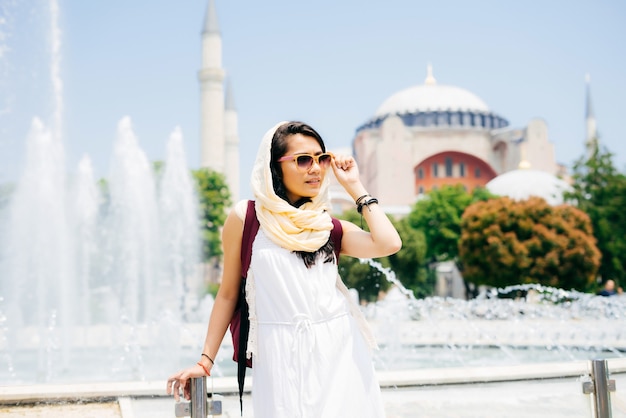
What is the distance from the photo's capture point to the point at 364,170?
45.5 meters

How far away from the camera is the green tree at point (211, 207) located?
25422mm

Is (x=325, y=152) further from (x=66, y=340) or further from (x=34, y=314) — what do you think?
(x=34, y=314)

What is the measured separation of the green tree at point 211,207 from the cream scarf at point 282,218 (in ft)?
76.7

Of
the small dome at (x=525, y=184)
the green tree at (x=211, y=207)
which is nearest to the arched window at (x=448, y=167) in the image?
the small dome at (x=525, y=184)

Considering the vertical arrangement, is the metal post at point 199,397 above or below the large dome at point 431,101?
below

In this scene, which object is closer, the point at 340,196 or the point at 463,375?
the point at 463,375

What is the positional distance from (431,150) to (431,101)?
5.95 m

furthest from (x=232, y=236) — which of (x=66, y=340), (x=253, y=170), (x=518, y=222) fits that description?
(x=518, y=222)

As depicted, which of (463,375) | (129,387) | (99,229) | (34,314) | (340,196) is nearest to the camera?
(129,387)

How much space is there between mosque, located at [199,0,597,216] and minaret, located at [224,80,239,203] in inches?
2.5

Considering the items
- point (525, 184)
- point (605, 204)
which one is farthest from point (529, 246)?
point (525, 184)

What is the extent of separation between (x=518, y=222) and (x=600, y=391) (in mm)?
18910

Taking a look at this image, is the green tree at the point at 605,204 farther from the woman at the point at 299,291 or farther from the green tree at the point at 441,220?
the woman at the point at 299,291

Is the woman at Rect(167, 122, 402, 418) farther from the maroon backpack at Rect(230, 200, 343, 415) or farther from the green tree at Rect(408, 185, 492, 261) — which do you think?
the green tree at Rect(408, 185, 492, 261)
